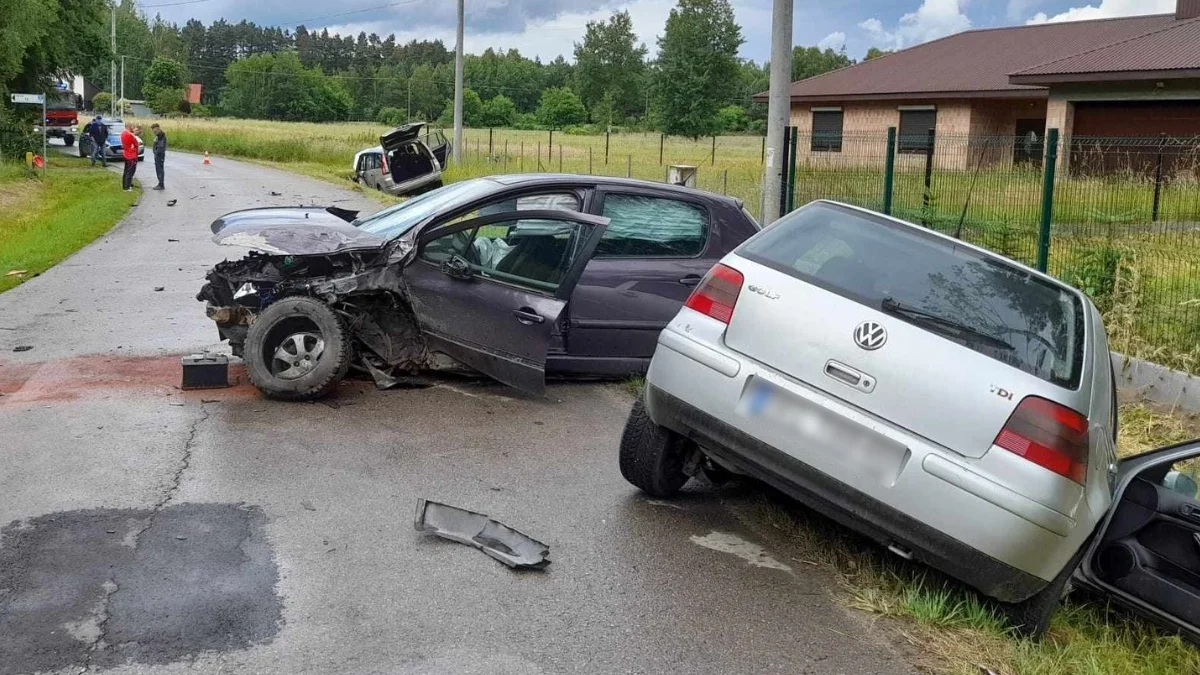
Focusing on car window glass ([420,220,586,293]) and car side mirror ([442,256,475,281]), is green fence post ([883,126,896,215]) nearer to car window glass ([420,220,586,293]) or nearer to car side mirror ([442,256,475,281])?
car window glass ([420,220,586,293])

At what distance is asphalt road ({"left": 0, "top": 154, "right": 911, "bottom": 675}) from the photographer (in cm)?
406

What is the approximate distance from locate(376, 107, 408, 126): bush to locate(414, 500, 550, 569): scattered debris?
9794 cm

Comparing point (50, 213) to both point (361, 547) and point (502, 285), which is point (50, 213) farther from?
point (361, 547)

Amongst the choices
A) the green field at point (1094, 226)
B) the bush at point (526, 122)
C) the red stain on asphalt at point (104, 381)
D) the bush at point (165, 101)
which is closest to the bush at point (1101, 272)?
the green field at point (1094, 226)

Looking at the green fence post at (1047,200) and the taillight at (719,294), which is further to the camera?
the green fence post at (1047,200)

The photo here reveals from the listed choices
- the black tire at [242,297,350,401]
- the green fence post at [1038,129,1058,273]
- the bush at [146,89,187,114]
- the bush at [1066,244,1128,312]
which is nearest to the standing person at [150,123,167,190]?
the black tire at [242,297,350,401]

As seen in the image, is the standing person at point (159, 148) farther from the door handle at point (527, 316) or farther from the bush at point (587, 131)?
the bush at point (587, 131)

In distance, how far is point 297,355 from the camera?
24.3ft

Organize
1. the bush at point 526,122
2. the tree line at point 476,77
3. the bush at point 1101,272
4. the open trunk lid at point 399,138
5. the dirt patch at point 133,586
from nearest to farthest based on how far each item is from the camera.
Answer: the dirt patch at point 133,586 → the bush at point 1101,272 → the open trunk lid at point 399,138 → the tree line at point 476,77 → the bush at point 526,122

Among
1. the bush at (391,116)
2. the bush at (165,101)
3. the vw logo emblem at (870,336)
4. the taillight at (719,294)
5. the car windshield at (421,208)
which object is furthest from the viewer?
the bush at (391,116)

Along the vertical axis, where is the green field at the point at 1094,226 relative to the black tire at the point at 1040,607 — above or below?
above

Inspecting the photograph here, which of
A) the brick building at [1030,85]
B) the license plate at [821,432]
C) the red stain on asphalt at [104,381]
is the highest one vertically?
the brick building at [1030,85]

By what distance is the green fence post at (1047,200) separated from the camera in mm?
10102

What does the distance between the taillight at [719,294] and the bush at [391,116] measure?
98.2 metres
